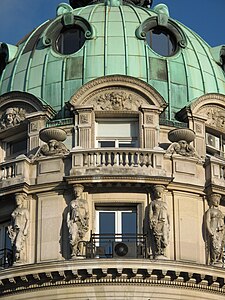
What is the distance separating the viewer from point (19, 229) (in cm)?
4572

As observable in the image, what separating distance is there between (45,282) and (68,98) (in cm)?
926

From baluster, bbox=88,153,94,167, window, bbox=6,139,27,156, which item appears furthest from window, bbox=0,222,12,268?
baluster, bbox=88,153,94,167

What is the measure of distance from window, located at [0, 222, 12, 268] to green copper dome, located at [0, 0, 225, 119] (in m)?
5.84

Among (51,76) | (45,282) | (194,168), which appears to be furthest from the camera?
(51,76)

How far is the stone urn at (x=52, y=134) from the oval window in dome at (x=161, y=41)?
675cm

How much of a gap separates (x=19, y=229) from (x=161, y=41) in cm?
1171

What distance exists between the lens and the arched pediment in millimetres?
48375

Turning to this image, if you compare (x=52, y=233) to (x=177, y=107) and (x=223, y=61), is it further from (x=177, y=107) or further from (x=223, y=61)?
(x=223, y=61)

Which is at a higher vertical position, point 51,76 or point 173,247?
point 51,76

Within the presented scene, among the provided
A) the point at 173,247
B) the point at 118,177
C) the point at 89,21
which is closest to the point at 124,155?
the point at 118,177

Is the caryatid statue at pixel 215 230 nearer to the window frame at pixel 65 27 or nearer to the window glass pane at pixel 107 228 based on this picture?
the window glass pane at pixel 107 228

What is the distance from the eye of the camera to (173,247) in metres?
45.3

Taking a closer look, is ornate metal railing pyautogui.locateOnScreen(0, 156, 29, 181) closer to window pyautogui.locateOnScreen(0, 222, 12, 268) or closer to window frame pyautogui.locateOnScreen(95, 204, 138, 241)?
window pyautogui.locateOnScreen(0, 222, 12, 268)

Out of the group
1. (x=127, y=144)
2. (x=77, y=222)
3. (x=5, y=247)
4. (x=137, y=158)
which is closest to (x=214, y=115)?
(x=127, y=144)
